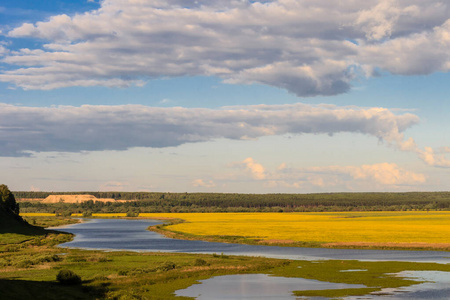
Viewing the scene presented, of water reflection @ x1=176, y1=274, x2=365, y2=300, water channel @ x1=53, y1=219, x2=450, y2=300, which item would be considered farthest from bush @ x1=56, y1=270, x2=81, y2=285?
water channel @ x1=53, y1=219, x2=450, y2=300

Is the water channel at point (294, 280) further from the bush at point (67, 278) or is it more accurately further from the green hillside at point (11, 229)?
the green hillside at point (11, 229)

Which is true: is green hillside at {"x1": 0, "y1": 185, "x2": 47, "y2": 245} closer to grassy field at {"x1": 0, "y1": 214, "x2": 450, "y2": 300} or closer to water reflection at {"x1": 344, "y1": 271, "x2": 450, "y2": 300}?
grassy field at {"x1": 0, "y1": 214, "x2": 450, "y2": 300}

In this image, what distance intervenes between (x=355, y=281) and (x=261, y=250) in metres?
31.1

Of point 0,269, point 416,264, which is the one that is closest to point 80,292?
point 0,269

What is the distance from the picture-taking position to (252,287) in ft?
144

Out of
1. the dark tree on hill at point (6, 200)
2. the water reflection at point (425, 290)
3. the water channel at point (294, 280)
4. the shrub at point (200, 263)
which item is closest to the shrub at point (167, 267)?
the shrub at point (200, 263)

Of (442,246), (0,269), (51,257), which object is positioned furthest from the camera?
(442,246)

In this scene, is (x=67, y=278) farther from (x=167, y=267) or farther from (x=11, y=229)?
(x=11, y=229)

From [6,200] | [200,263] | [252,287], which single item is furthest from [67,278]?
[6,200]

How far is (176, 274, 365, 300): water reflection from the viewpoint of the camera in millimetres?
39969

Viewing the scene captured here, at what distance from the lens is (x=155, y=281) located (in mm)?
46781

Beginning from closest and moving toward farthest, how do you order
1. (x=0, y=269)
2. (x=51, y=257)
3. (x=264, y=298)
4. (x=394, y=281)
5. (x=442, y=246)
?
(x=264, y=298) < (x=394, y=281) < (x=0, y=269) < (x=51, y=257) < (x=442, y=246)

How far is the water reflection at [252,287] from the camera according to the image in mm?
39969

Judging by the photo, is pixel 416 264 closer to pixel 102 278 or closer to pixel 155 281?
pixel 155 281
